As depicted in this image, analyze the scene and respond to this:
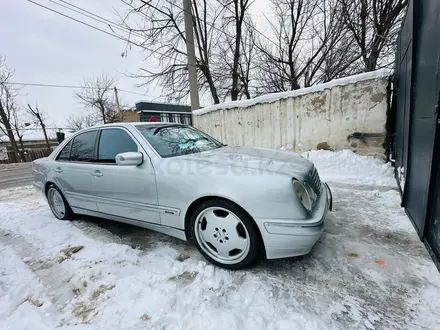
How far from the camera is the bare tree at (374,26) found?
24.9 ft

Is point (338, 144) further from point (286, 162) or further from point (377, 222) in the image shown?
point (286, 162)

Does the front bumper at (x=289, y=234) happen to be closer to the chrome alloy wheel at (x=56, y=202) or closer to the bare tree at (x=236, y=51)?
the chrome alloy wheel at (x=56, y=202)

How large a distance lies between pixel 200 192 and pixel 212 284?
2.56 feet

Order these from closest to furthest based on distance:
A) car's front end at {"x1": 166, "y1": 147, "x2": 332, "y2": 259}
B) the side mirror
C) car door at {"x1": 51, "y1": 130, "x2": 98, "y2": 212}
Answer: car's front end at {"x1": 166, "y1": 147, "x2": 332, "y2": 259} < the side mirror < car door at {"x1": 51, "y1": 130, "x2": 98, "y2": 212}

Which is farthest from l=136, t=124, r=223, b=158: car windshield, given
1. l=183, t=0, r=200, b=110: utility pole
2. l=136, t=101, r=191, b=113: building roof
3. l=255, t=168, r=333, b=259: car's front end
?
l=136, t=101, r=191, b=113: building roof

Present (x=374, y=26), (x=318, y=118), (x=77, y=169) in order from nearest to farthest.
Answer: (x=77, y=169), (x=318, y=118), (x=374, y=26)

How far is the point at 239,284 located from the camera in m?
1.79

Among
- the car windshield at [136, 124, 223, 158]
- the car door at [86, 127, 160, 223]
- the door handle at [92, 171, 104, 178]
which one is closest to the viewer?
the car door at [86, 127, 160, 223]

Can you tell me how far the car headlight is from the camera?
1.74 m

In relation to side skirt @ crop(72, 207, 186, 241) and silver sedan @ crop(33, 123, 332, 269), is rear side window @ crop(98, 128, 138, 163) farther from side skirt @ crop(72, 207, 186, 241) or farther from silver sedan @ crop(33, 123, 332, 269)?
side skirt @ crop(72, 207, 186, 241)

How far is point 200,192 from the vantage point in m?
1.93

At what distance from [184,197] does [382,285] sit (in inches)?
70.5

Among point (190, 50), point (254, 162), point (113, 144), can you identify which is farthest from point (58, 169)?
point (190, 50)

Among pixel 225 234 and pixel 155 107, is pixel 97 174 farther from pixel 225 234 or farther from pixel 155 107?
pixel 155 107
